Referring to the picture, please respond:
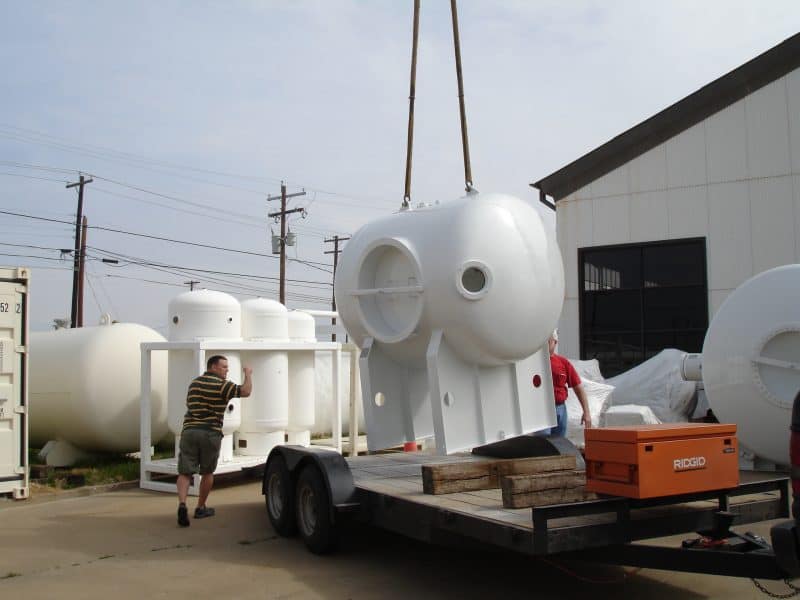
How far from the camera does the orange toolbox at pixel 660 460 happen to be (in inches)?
193

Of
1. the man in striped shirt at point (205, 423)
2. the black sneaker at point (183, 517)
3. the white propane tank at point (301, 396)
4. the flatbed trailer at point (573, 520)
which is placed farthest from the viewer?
the white propane tank at point (301, 396)

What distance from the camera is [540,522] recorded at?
4.82 meters

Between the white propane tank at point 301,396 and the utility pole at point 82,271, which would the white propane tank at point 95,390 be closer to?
the white propane tank at point 301,396

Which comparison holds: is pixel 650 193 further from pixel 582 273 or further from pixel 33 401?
pixel 33 401

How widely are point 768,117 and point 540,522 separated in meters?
13.5

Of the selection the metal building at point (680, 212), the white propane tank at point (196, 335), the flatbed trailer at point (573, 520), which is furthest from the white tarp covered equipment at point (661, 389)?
the flatbed trailer at point (573, 520)

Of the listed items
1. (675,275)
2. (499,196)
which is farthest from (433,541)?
(675,275)

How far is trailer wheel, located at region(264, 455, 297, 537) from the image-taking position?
770cm

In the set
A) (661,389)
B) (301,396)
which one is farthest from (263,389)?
(661,389)

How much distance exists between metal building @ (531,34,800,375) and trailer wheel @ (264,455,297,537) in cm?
1080

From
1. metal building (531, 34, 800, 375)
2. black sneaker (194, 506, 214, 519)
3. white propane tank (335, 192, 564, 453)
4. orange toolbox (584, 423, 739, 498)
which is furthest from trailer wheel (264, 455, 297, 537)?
metal building (531, 34, 800, 375)

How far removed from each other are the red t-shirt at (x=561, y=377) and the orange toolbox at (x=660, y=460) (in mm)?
3907

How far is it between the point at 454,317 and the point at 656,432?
2.82 meters

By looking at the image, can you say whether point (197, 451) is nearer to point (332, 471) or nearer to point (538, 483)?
point (332, 471)
